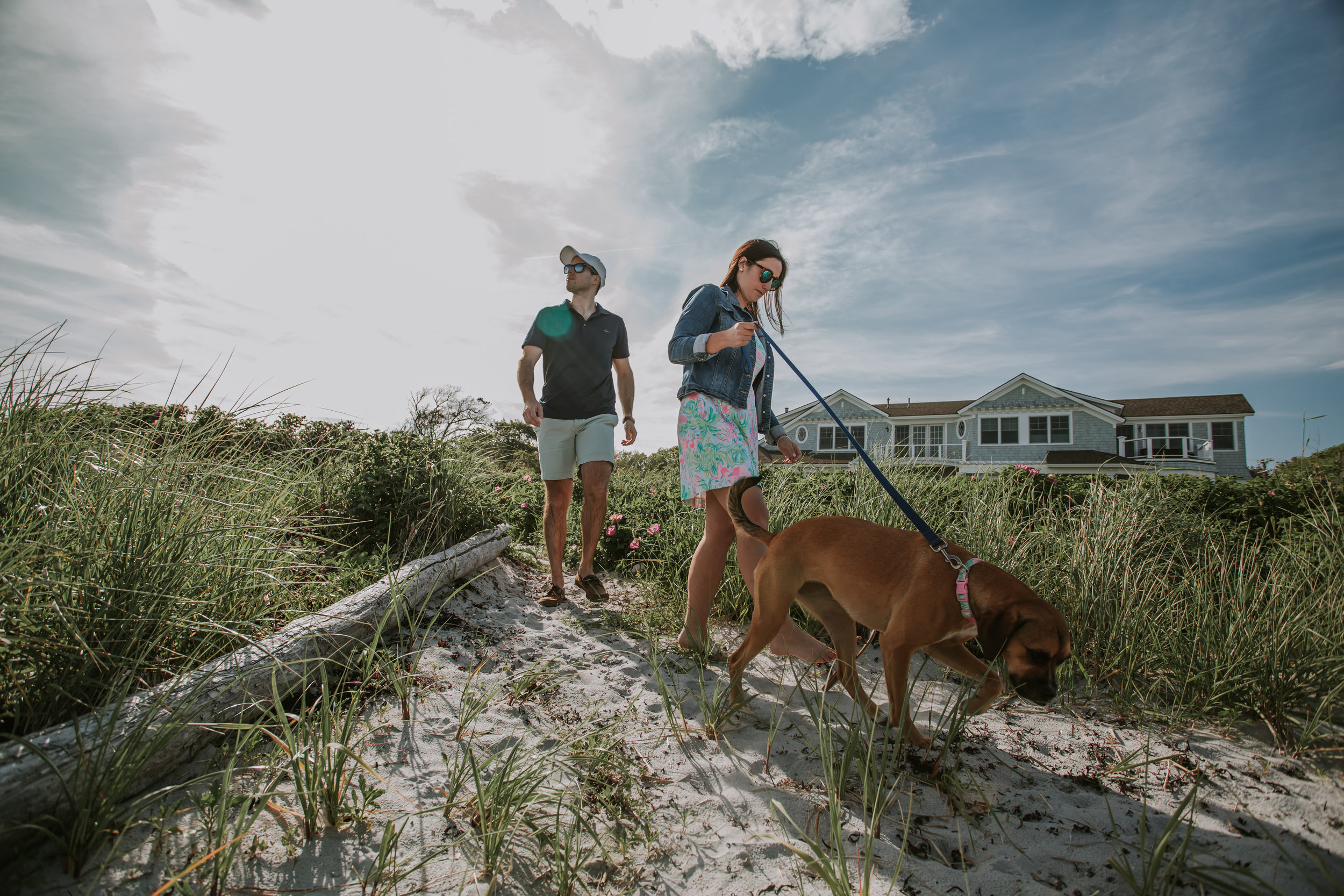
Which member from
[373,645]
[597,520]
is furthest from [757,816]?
[597,520]

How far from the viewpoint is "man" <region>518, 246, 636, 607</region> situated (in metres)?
4.36

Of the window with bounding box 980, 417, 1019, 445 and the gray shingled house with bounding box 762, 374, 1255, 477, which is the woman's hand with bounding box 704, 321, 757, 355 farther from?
the window with bounding box 980, 417, 1019, 445

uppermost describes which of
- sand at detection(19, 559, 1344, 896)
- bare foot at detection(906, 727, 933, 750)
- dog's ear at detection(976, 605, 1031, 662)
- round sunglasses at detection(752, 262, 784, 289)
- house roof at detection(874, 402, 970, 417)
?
house roof at detection(874, 402, 970, 417)

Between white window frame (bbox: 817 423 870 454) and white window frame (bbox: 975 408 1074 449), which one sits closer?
white window frame (bbox: 975 408 1074 449)

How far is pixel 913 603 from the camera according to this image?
6.78 feet

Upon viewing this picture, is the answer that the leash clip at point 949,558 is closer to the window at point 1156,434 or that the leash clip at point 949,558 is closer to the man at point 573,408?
the man at point 573,408

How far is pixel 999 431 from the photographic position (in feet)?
83.0

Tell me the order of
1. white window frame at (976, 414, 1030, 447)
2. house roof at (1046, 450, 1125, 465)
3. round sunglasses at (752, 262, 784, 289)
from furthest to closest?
white window frame at (976, 414, 1030, 447) → house roof at (1046, 450, 1125, 465) → round sunglasses at (752, 262, 784, 289)

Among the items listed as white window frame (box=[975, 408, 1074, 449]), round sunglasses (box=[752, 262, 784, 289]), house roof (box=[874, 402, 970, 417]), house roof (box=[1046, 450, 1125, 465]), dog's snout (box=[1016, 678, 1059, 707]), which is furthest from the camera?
house roof (box=[874, 402, 970, 417])

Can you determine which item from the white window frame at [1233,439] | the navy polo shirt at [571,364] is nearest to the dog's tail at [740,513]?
the navy polo shirt at [571,364]

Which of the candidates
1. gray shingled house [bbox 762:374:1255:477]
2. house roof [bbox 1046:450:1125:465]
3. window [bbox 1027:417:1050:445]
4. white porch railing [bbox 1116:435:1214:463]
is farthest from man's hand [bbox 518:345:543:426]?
white porch railing [bbox 1116:435:1214:463]

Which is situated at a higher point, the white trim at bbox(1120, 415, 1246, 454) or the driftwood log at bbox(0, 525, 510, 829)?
the white trim at bbox(1120, 415, 1246, 454)

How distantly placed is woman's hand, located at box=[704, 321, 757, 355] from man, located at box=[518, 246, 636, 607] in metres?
1.85

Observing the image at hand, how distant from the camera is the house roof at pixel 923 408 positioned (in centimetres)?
2756
